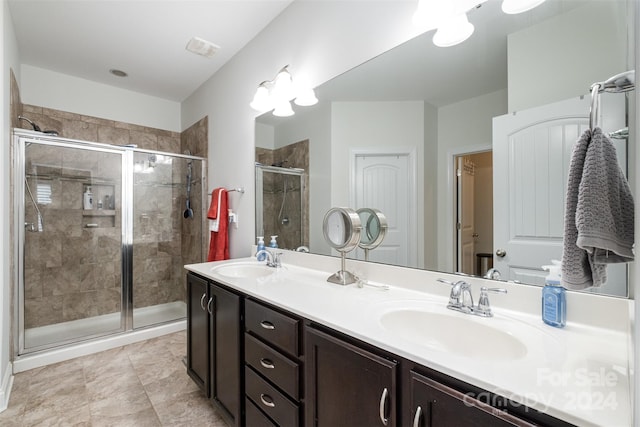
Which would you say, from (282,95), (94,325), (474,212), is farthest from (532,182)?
(94,325)

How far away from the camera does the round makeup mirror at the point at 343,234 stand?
56.2 inches

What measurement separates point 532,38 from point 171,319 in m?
3.53

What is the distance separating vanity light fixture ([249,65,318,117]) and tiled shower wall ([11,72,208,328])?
1.28 meters

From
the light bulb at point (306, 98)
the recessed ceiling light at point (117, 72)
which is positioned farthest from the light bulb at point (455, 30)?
the recessed ceiling light at point (117, 72)

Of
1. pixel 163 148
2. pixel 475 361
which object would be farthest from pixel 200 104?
pixel 475 361

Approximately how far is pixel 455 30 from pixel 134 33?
2401mm

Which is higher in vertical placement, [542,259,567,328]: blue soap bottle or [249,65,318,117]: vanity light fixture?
[249,65,318,117]: vanity light fixture

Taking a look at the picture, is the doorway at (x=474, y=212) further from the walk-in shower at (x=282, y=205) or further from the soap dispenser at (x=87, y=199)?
the soap dispenser at (x=87, y=199)

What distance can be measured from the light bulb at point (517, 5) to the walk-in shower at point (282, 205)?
4.11ft

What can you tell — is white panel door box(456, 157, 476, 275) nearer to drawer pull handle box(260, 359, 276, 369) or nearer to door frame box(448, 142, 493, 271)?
door frame box(448, 142, 493, 271)

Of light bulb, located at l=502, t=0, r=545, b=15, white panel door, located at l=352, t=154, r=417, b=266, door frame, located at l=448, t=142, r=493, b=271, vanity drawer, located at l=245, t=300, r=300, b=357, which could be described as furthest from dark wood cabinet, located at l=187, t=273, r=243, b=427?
light bulb, located at l=502, t=0, r=545, b=15

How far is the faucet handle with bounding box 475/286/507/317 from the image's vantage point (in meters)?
0.98

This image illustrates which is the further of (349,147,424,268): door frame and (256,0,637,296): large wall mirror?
(349,147,424,268): door frame

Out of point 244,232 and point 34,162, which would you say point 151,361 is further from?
point 34,162
